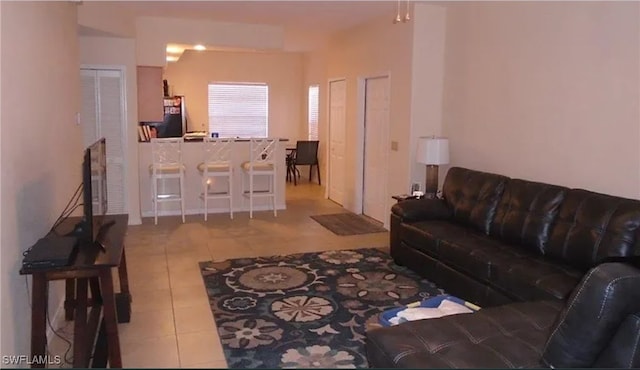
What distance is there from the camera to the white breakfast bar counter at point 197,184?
690 cm

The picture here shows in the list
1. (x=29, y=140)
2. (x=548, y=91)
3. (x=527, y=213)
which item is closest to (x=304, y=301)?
(x=527, y=213)

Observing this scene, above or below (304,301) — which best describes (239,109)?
above

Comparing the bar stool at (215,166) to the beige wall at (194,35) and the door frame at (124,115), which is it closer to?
the door frame at (124,115)

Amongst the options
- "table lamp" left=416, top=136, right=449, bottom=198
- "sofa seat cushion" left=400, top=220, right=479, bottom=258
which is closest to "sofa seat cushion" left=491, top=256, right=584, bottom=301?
"sofa seat cushion" left=400, top=220, right=479, bottom=258

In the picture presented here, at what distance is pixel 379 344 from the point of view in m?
2.31

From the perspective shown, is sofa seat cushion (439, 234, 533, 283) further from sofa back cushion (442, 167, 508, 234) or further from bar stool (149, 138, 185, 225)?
bar stool (149, 138, 185, 225)

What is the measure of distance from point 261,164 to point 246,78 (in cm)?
408

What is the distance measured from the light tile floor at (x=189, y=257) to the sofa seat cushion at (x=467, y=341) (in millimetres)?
748

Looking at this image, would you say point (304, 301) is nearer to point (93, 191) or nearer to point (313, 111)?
point (93, 191)

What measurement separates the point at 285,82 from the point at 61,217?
7.55 meters

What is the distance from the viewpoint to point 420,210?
473 centimetres

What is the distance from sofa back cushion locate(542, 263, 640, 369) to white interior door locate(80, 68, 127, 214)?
5.75 metres

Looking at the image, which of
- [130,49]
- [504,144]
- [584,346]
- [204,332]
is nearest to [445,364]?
[584,346]

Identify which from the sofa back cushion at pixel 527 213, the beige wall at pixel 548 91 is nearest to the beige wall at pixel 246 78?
the beige wall at pixel 548 91
